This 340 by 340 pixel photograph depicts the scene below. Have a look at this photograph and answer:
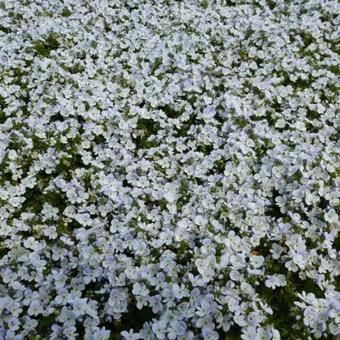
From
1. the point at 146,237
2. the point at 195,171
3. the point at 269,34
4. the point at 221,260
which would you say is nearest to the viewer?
the point at 221,260

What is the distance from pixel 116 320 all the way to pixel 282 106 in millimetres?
2988

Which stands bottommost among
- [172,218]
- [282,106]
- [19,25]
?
[19,25]

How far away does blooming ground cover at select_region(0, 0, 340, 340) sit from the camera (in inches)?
140

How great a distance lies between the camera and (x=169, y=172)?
15.1 feet

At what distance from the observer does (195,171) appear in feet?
15.1

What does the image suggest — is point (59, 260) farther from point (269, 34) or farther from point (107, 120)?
point (269, 34)

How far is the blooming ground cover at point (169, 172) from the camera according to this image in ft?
11.6

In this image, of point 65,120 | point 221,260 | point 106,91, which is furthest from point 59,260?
point 106,91

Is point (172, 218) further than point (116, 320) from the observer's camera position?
Yes

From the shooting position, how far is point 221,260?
3730 millimetres

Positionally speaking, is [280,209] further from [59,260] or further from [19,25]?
[19,25]

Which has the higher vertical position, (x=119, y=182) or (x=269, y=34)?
(x=269, y=34)

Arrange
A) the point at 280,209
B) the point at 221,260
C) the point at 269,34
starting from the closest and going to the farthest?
the point at 221,260, the point at 280,209, the point at 269,34

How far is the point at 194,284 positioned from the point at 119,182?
1286mm
